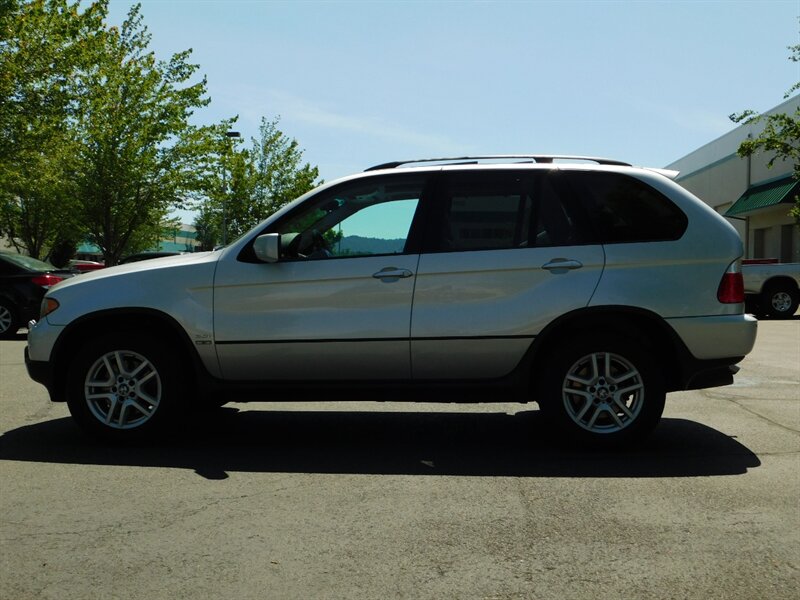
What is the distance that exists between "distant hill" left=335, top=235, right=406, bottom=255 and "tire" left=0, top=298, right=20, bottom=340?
1097cm

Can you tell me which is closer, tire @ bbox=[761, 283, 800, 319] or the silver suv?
the silver suv

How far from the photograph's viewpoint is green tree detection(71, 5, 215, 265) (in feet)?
99.9

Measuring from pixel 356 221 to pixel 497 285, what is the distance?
1.08 meters

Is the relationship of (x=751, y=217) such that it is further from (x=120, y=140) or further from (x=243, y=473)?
(x=243, y=473)

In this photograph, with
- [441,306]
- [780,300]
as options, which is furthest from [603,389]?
[780,300]

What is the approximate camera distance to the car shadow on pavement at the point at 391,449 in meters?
5.54

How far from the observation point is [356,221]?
622 centimetres

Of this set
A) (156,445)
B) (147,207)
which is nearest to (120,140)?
(147,207)

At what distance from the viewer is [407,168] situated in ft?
20.8

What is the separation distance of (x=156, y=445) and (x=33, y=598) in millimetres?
2930

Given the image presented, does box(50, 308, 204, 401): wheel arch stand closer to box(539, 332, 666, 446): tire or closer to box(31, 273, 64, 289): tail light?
box(539, 332, 666, 446): tire

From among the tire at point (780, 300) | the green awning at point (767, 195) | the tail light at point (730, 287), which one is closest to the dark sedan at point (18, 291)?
the tail light at point (730, 287)

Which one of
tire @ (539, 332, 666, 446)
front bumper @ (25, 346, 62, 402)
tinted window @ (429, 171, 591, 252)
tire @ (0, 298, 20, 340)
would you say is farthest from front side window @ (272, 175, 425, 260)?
tire @ (0, 298, 20, 340)

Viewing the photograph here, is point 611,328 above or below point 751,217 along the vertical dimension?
below
